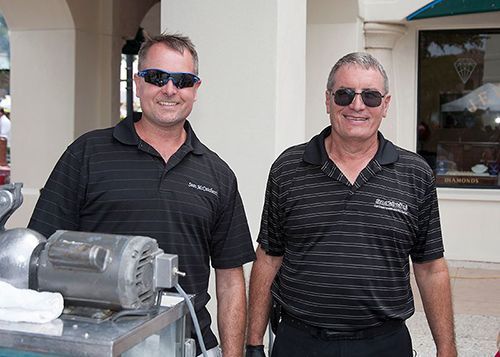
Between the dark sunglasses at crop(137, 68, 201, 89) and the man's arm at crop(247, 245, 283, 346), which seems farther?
the man's arm at crop(247, 245, 283, 346)

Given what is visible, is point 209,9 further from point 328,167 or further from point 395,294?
point 395,294

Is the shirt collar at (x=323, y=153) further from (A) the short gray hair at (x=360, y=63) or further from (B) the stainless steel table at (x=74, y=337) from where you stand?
(B) the stainless steel table at (x=74, y=337)

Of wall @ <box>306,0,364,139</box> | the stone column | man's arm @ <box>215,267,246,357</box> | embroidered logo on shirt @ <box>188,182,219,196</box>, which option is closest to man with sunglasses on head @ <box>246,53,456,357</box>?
man's arm @ <box>215,267,246,357</box>

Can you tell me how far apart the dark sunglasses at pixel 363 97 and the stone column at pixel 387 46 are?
18.9 feet

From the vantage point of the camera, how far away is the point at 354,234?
271 centimetres

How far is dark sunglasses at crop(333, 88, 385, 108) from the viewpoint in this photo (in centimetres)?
272

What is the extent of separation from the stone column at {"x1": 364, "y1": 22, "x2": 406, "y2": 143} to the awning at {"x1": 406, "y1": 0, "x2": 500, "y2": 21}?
277 millimetres

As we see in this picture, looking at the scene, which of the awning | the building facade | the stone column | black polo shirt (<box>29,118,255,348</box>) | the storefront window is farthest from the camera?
the storefront window

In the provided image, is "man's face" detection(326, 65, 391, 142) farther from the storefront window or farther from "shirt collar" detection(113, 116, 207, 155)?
the storefront window

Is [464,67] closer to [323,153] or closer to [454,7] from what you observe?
[454,7]

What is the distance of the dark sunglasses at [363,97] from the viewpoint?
272 centimetres

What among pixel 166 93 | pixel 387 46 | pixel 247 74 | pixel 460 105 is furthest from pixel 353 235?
pixel 460 105

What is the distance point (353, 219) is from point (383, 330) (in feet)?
1.43

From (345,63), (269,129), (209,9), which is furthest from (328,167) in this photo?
(209,9)
